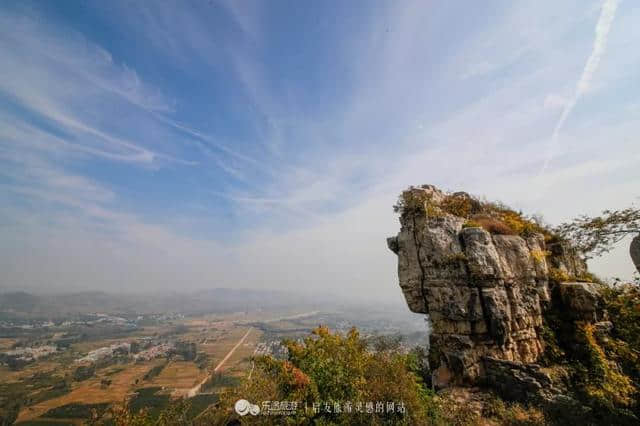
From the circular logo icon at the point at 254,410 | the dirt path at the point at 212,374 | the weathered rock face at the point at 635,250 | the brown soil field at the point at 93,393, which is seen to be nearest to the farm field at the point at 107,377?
the brown soil field at the point at 93,393

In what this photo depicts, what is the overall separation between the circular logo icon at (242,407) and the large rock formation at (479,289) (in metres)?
8.39

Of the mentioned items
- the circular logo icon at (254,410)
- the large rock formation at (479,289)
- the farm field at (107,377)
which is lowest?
the farm field at (107,377)

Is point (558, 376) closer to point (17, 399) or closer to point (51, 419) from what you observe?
point (51, 419)

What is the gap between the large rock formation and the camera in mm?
11766

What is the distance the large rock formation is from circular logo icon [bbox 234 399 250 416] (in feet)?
27.5

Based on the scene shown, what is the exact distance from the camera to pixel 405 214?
1450 centimetres

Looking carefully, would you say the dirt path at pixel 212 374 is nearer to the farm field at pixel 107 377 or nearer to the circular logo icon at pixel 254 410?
the farm field at pixel 107 377

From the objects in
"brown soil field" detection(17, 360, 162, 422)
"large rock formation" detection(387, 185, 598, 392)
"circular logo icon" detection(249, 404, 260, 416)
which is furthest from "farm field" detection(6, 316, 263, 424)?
"large rock formation" detection(387, 185, 598, 392)

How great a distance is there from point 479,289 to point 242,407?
11.0 m

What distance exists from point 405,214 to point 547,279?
758 cm

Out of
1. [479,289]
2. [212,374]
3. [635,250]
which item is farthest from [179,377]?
[635,250]

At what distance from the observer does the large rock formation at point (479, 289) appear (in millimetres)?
11766

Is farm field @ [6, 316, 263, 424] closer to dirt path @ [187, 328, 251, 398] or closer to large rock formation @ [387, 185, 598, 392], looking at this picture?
dirt path @ [187, 328, 251, 398]

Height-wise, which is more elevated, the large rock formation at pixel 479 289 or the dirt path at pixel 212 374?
the large rock formation at pixel 479 289
